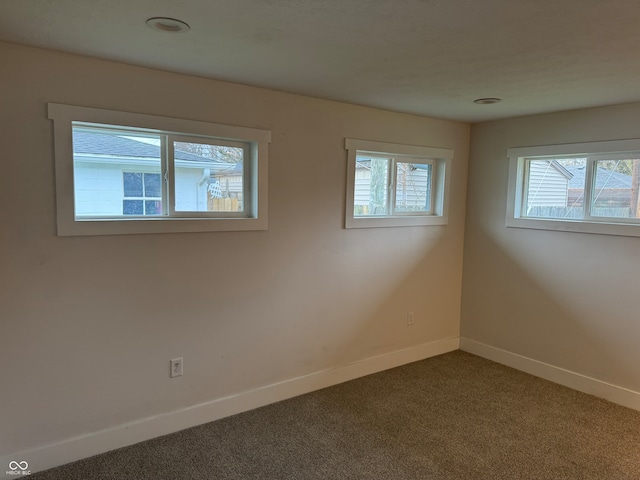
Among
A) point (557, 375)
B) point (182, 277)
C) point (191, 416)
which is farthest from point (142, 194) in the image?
point (557, 375)

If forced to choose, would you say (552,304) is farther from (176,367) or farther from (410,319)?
(176,367)

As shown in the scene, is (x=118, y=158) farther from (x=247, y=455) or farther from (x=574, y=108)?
(x=574, y=108)

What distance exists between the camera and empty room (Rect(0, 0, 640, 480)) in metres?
2.00

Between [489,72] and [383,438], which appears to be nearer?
[489,72]

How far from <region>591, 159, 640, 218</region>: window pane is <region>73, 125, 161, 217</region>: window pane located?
3.26 meters

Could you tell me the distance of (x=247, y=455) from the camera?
245 centimetres

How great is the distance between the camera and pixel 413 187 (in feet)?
12.6

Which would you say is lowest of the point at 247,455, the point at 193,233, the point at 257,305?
the point at 247,455

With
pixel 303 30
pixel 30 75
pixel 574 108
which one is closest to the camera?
pixel 303 30

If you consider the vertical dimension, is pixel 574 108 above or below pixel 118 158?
above

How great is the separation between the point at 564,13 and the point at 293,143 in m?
1.81

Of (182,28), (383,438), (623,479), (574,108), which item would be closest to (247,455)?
(383,438)

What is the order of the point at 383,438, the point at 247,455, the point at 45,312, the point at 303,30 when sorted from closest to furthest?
the point at 303,30 < the point at 45,312 < the point at 247,455 < the point at 383,438

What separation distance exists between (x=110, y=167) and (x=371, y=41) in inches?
63.8
